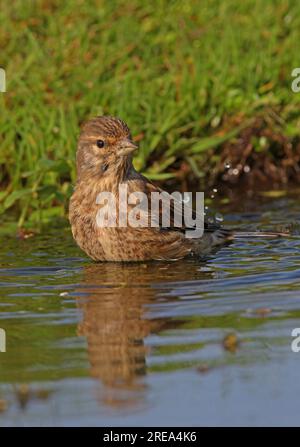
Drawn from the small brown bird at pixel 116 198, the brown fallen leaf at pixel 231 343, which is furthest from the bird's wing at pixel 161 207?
the brown fallen leaf at pixel 231 343

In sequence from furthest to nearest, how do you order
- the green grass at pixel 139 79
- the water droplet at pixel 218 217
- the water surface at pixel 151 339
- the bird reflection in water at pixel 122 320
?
the green grass at pixel 139 79 < the water droplet at pixel 218 217 < the bird reflection in water at pixel 122 320 < the water surface at pixel 151 339

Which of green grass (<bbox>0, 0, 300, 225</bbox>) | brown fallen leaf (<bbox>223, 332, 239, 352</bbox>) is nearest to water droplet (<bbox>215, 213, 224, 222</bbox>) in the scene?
green grass (<bbox>0, 0, 300, 225</bbox>)

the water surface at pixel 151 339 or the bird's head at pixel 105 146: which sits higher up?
the bird's head at pixel 105 146

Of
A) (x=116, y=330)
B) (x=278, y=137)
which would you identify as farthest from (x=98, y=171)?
(x=278, y=137)

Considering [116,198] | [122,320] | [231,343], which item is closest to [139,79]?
[116,198]

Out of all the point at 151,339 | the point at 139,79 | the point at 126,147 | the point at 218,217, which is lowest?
the point at 151,339

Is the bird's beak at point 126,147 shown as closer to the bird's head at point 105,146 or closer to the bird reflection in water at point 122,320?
the bird's head at point 105,146

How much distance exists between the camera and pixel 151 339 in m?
5.38

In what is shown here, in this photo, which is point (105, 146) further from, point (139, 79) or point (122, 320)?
point (139, 79)

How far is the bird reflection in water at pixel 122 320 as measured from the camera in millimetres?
4781

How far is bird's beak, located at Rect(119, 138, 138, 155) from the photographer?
7226 millimetres

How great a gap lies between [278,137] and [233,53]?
0.92 metres

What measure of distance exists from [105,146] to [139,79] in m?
2.62

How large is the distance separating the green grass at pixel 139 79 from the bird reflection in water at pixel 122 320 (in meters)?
1.60
